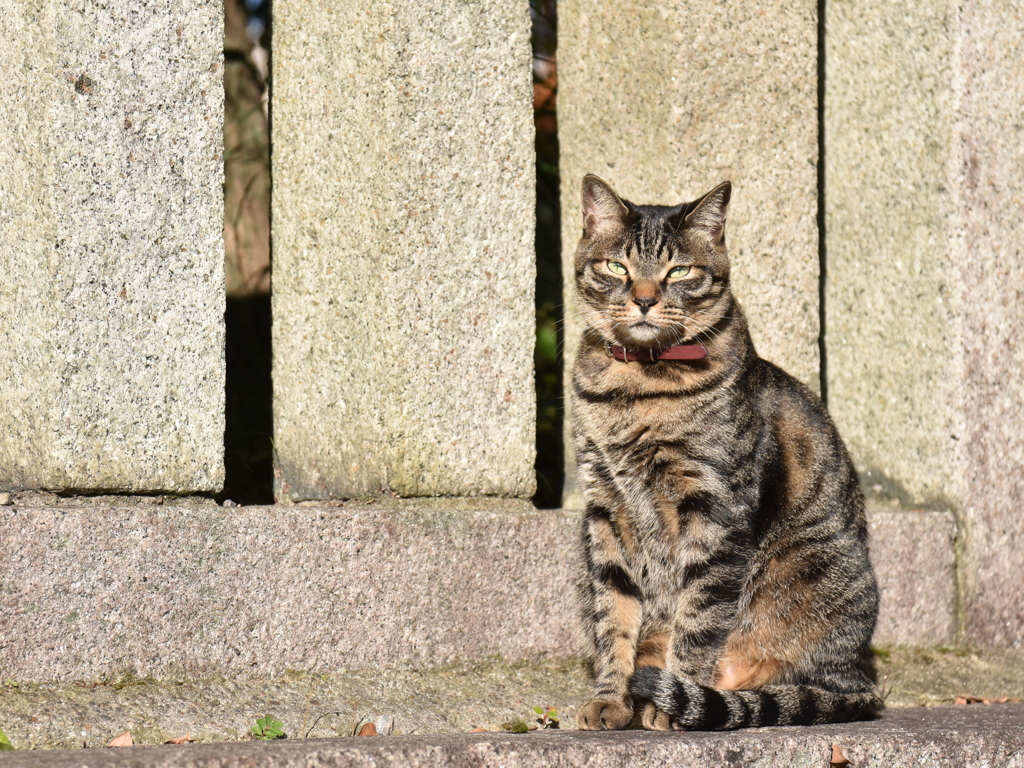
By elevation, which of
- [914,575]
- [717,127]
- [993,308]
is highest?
[717,127]

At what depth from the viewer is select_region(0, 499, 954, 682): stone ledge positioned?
A: 98.2 inches

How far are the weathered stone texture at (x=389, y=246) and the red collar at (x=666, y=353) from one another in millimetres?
362

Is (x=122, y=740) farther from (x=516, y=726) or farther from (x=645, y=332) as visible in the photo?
(x=645, y=332)

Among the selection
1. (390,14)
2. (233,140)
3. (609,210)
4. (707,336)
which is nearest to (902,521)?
(707,336)

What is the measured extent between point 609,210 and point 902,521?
1.47 metres

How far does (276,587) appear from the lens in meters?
2.76

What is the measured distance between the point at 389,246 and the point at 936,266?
1976 millimetres

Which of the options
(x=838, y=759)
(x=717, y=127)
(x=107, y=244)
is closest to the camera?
(x=838, y=759)

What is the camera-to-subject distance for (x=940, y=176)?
3.73 meters

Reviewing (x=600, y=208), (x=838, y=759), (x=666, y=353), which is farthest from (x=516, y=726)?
(x=600, y=208)

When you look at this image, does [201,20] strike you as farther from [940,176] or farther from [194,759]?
[940,176]

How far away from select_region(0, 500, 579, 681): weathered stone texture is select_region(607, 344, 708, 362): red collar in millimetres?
520

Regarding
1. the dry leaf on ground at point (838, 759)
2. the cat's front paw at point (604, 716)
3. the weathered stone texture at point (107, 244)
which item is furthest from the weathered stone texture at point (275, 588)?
the dry leaf on ground at point (838, 759)

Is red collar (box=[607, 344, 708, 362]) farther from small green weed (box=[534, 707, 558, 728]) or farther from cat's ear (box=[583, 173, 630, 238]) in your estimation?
small green weed (box=[534, 707, 558, 728])
